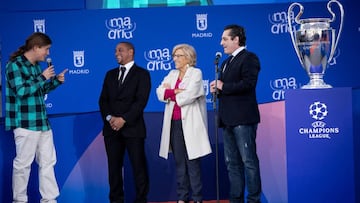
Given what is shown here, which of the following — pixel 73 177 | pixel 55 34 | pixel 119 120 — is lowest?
pixel 73 177

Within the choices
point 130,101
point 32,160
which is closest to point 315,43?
point 130,101

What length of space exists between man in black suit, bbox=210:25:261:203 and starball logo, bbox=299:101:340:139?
0.74m

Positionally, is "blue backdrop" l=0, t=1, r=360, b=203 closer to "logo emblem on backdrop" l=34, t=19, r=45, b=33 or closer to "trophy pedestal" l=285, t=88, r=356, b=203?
"logo emblem on backdrop" l=34, t=19, r=45, b=33

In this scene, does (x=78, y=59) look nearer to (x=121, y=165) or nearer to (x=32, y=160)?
(x=121, y=165)


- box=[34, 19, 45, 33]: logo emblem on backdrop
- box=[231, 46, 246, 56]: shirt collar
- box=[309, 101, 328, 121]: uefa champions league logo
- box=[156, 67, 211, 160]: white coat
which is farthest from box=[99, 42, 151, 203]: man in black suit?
box=[309, 101, 328, 121]: uefa champions league logo

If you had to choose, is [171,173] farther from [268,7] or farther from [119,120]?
[268,7]

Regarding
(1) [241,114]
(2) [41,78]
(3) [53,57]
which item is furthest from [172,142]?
(3) [53,57]

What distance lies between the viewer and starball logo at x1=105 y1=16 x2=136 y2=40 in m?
6.71

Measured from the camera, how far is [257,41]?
6.69 meters

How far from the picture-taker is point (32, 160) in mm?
5312

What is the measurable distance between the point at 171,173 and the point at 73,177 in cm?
98

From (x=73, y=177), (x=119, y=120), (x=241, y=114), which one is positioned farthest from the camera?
(x=73, y=177)

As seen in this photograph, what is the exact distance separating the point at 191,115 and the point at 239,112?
0.70 metres

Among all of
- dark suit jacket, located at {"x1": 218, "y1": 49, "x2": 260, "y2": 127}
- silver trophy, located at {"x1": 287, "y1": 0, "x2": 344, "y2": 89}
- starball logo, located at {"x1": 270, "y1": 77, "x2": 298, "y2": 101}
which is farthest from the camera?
starball logo, located at {"x1": 270, "y1": 77, "x2": 298, "y2": 101}
